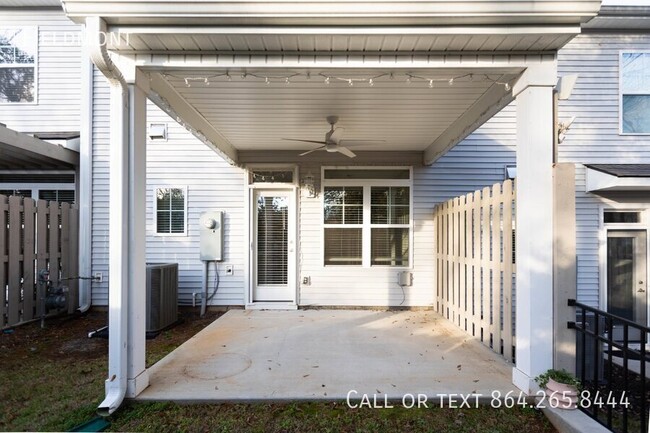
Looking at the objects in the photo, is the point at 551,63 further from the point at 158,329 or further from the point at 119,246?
the point at 158,329

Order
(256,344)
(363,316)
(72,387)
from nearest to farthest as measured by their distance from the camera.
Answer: (72,387), (256,344), (363,316)

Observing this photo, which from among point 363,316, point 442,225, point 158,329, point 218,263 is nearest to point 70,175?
point 218,263

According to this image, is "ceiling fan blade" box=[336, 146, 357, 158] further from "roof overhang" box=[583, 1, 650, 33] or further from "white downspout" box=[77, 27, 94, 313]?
"roof overhang" box=[583, 1, 650, 33]

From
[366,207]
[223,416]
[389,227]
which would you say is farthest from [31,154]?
[389,227]

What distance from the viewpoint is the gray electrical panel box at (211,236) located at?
5438 millimetres

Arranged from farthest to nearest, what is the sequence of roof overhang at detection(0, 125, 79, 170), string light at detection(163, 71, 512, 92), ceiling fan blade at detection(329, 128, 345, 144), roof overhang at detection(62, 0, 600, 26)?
1. roof overhang at detection(0, 125, 79, 170)
2. ceiling fan blade at detection(329, 128, 345, 144)
3. string light at detection(163, 71, 512, 92)
4. roof overhang at detection(62, 0, 600, 26)

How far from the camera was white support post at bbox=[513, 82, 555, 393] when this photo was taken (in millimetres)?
2480

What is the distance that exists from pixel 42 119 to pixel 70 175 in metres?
0.98

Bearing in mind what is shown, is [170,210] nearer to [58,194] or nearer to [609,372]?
[58,194]

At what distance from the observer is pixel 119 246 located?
2498 mm

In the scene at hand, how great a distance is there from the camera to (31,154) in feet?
15.9

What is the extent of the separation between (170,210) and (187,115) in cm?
230

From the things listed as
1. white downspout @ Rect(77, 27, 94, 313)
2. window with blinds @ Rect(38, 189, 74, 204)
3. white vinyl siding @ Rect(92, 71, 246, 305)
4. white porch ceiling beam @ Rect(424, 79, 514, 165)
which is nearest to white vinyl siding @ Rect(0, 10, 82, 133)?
white downspout @ Rect(77, 27, 94, 313)

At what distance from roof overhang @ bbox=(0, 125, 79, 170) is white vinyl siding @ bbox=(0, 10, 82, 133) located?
59 centimetres
